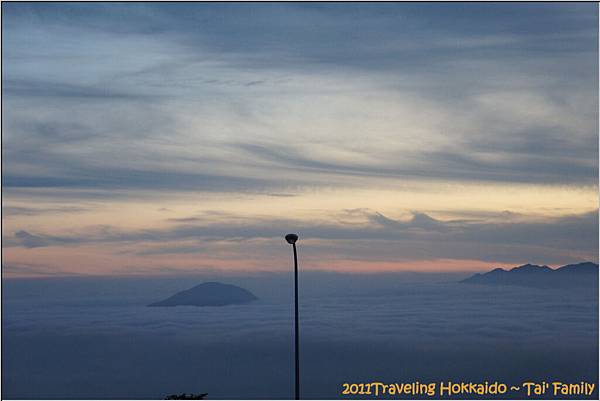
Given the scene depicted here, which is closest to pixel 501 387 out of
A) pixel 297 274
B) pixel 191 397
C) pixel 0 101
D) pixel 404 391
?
pixel 404 391

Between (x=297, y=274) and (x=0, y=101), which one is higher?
(x=0, y=101)

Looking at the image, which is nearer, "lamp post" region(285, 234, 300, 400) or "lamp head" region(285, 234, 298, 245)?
"lamp post" region(285, 234, 300, 400)

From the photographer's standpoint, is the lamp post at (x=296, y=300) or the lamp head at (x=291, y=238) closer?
the lamp post at (x=296, y=300)

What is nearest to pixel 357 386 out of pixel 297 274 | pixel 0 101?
pixel 297 274

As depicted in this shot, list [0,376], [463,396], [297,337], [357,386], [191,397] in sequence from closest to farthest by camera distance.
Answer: [0,376] < [297,337] < [357,386] < [463,396] < [191,397]

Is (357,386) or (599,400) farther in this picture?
(357,386)

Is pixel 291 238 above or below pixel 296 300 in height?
above

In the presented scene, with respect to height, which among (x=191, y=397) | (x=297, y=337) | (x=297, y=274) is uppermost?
(x=297, y=274)

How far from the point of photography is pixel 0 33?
101 ft

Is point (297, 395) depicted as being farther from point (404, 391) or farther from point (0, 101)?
point (0, 101)

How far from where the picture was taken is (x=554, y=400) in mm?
32000

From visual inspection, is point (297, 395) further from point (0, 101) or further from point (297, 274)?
point (0, 101)

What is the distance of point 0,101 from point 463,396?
2062 cm

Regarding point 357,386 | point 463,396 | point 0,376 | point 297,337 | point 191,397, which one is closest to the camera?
point 0,376
